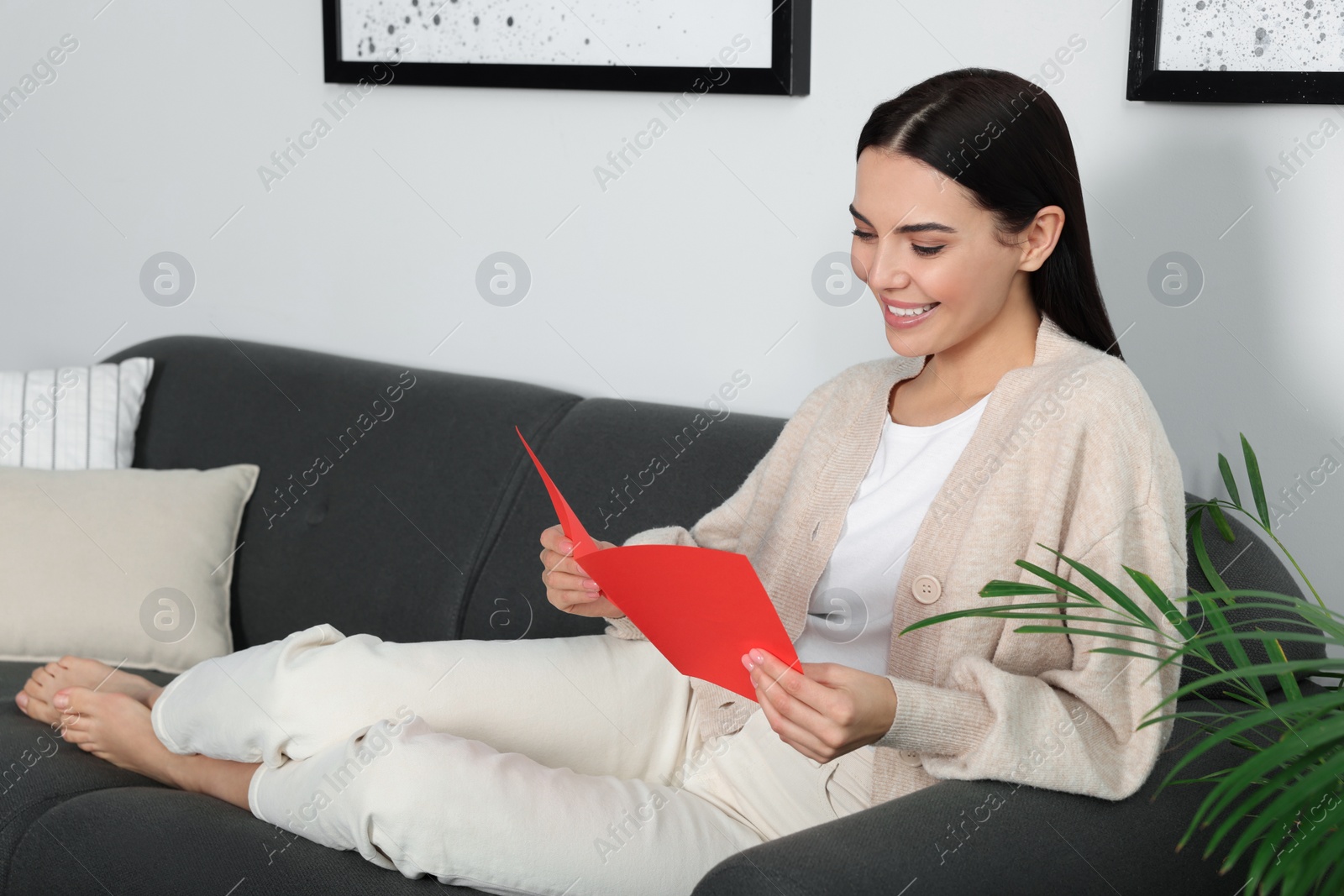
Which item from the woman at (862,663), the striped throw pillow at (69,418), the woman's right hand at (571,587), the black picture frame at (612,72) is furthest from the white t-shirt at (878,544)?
the striped throw pillow at (69,418)

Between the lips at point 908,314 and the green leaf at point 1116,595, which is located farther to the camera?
the lips at point 908,314

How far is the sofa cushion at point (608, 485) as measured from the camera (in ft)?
5.91

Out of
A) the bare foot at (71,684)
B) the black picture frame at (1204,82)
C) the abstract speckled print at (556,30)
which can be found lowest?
the bare foot at (71,684)

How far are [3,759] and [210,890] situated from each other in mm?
411

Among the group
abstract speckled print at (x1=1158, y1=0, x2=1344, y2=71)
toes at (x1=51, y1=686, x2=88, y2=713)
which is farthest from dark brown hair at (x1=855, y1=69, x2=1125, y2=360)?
toes at (x1=51, y1=686, x2=88, y2=713)

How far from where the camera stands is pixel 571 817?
1.21 metres

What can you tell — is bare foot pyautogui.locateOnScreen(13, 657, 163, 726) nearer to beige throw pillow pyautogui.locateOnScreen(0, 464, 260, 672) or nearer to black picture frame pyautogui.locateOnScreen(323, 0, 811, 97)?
beige throw pillow pyautogui.locateOnScreen(0, 464, 260, 672)

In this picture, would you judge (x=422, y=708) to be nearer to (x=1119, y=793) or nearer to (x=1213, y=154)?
(x=1119, y=793)

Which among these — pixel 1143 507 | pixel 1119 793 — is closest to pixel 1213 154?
pixel 1143 507

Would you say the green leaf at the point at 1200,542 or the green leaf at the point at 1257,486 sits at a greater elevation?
the green leaf at the point at 1257,486

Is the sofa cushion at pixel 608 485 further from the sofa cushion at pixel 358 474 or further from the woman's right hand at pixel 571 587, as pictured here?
the woman's right hand at pixel 571 587

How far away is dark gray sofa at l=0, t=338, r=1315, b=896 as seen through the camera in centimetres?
102

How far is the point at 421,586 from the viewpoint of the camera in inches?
76.2

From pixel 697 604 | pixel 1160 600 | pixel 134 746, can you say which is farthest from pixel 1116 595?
pixel 134 746
